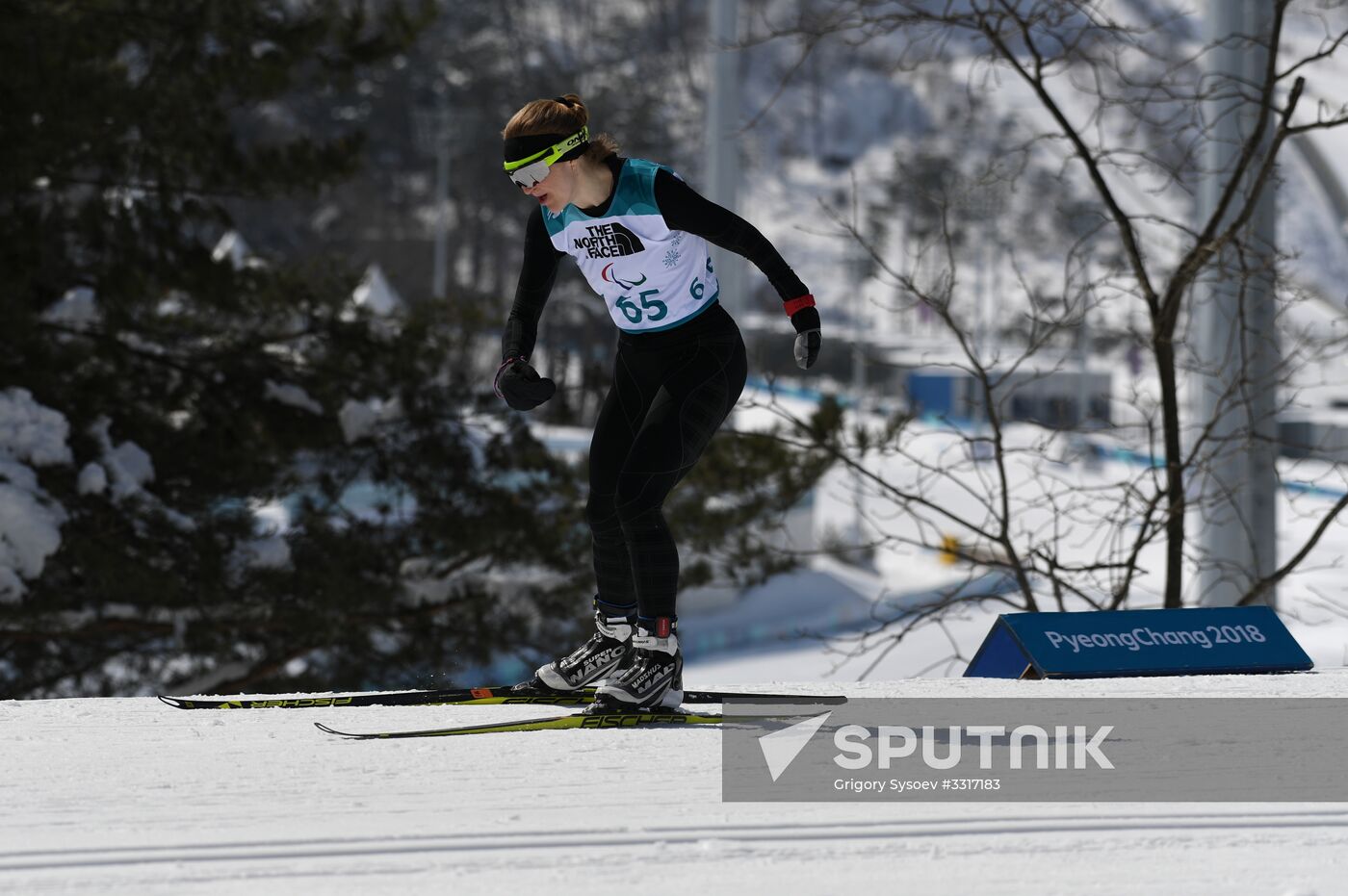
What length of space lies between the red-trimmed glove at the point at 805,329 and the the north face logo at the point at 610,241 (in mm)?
423

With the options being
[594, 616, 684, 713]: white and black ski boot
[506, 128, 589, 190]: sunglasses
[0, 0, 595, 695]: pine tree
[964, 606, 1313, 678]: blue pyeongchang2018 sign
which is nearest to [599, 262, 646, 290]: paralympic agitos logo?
[506, 128, 589, 190]: sunglasses

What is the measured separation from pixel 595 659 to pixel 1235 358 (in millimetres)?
3429

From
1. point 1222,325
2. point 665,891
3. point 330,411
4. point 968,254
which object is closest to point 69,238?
point 330,411

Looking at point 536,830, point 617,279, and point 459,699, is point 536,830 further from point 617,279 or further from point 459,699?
point 617,279

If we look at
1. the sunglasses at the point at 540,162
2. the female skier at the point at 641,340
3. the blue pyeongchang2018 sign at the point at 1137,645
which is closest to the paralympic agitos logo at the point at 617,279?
the female skier at the point at 641,340

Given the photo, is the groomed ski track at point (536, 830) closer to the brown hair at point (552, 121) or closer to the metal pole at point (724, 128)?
the brown hair at point (552, 121)

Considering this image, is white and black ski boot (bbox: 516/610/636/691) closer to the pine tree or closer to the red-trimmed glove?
the red-trimmed glove

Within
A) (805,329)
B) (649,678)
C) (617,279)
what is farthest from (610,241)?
(649,678)

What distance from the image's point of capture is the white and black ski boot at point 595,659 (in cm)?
410

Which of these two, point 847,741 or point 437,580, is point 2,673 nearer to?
point 437,580

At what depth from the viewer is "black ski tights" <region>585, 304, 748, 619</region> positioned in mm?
3807

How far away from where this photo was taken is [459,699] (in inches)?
163

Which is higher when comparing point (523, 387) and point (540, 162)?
point (540, 162)

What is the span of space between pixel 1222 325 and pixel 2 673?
10.9 metres
